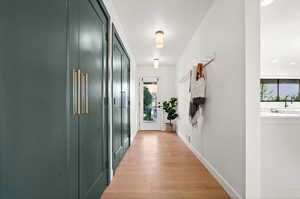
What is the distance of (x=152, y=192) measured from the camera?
1.95 m

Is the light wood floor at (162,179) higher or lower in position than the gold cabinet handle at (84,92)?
lower

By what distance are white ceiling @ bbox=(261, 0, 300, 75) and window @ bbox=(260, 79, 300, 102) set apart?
443 mm

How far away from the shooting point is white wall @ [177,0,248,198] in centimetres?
167

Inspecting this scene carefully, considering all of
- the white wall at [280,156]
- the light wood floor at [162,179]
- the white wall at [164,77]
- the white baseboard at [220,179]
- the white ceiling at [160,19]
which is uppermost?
the white ceiling at [160,19]

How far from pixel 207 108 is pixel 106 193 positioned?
191 centimetres

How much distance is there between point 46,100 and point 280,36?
466 cm

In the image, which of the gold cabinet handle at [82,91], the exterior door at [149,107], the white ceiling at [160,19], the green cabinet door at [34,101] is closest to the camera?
the green cabinet door at [34,101]

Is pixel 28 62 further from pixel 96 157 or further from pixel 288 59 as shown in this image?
pixel 288 59

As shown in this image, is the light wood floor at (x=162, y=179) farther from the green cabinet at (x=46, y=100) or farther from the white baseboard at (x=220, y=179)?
the green cabinet at (x=46, y=100)

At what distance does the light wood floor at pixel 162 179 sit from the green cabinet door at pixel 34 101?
3.49 feet

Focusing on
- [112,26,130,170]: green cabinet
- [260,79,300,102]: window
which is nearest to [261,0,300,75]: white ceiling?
[260,79,300,102]: window

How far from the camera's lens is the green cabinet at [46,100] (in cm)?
70

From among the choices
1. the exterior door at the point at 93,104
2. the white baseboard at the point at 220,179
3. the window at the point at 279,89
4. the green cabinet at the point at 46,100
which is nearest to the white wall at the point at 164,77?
the window at the point at 279,89

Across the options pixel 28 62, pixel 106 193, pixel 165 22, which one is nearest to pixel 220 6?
pixel 165 22
